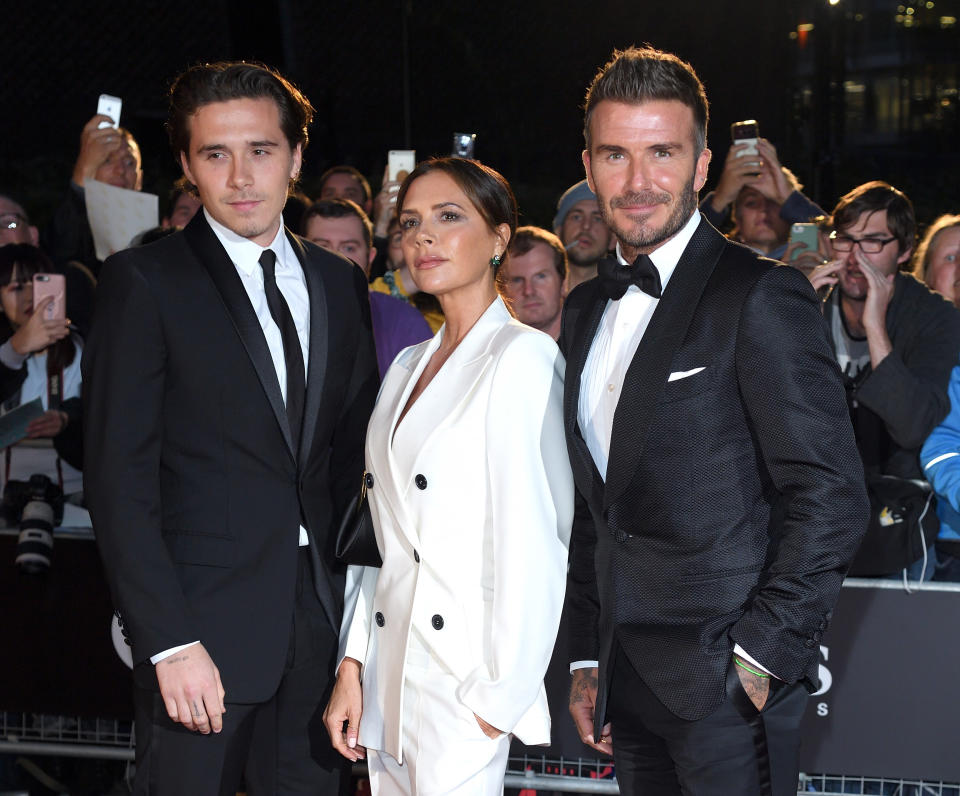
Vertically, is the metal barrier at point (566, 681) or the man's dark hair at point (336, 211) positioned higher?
the man's dark hair at point (336, 211)

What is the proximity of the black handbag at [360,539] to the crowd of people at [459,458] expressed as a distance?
0.07 metres

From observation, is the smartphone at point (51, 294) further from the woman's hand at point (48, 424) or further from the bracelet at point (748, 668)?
the bracelet at point (748, 668)

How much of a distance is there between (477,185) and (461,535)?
0.74 meters

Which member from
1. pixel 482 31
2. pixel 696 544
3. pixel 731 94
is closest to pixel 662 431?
pixel 696 544

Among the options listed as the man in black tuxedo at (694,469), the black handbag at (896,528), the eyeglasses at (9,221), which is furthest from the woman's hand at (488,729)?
the eyeglasses at (9,221)

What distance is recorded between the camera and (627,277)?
2225 mm

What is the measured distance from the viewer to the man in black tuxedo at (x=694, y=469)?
78.7 inches

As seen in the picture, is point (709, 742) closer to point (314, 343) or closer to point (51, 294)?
point (314, 343)

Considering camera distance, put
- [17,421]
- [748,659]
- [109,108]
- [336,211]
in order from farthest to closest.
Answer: [109,108]
[336,211]
[17,421]
[748,659]

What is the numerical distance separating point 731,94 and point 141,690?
4157 millimetres

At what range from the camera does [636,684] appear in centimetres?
219

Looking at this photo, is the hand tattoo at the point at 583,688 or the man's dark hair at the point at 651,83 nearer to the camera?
the man's dark hair at the point at 651,83

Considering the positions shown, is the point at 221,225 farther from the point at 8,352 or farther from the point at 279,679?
the point at 8,352

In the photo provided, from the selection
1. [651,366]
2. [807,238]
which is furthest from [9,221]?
[651,366]
